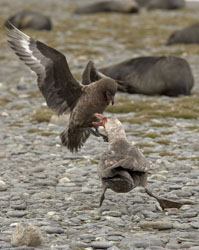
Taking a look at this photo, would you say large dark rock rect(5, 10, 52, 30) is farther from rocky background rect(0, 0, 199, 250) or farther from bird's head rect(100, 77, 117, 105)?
bird's head rect(100, 77, 117, 105)

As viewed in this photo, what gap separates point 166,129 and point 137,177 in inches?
180

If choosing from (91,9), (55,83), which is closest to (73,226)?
(55,83)

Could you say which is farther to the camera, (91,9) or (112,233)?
(91,9)

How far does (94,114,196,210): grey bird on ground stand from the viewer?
5.93m

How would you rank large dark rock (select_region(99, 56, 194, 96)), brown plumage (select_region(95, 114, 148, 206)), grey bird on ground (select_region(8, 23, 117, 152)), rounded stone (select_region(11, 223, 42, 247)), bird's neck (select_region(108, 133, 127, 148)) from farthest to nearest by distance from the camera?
1. large dark rock (select_region(99, 56, 194, 96))
2. grey bird on ground (select_region(8, 23, 117, 152))
3. bird's neck (select_region(108, 133, 127, 148))
4. brown plumage (select_region(95, 114, 148, 206))
5. rounded stone (select_region(11, 223, 42, 247))

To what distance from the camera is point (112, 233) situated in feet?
18.1

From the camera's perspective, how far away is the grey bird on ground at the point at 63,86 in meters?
8.12

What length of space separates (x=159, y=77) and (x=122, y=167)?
802 cm

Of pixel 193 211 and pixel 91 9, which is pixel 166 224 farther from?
pixel 91 9

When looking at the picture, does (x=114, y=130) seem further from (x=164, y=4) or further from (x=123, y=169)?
(x=164, y=4)

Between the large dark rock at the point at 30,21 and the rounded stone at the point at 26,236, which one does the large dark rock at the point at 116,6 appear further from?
the rounded stone at the point at 26,236

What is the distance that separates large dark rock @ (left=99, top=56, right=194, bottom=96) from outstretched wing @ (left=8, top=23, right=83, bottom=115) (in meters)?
5.05

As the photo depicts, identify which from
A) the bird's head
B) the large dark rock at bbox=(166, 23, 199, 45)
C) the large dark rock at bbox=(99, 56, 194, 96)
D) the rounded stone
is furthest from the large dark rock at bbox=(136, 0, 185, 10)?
the rounded stone

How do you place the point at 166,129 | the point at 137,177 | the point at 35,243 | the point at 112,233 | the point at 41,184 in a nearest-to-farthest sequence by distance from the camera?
1. the point at 35,243
2. the point at 112,233
3. the point at 137,177
4. the point at 41,184
5. the point at 166,129
